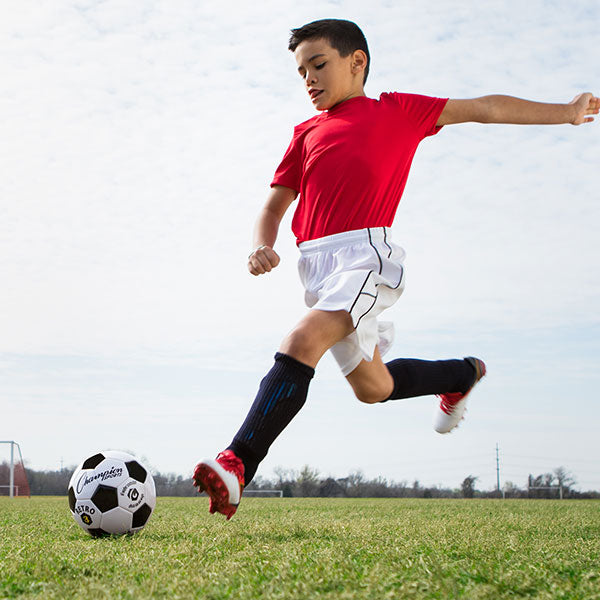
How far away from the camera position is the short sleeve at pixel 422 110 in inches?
135

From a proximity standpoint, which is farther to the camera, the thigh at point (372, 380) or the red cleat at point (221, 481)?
the thigh at point (372, 380)

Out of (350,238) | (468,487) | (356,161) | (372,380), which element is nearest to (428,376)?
(372,380)

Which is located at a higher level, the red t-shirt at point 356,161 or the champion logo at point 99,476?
the red t-shirt at point 356,161

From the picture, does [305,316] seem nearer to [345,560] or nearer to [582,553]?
[345,560]

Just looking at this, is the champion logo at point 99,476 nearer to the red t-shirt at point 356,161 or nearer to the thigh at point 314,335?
the thigh at point 314,335

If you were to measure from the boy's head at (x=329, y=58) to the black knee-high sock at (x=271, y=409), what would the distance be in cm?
142

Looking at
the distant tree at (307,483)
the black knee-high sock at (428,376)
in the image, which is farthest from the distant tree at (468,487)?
the black knee-high sock at (428,376)

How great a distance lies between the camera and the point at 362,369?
332 cm

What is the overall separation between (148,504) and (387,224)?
1.84 metres

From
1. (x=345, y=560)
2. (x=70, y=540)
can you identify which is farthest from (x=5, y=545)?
(x=345, y=560)

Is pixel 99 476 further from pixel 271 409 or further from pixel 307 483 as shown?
pixel 307 483

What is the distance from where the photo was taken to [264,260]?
2.95 metres

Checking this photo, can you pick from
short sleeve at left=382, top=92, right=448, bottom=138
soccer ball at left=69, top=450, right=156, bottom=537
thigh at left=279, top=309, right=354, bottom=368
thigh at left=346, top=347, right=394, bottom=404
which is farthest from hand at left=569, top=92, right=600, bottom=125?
soccer ball at left=69, top=450, right=156, bottom=537

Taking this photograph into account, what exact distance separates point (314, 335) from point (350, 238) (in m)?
0.59
